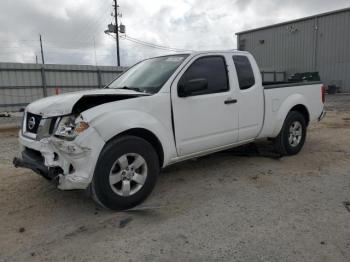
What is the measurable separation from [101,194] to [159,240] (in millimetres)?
813

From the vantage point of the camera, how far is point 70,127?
10.7ft

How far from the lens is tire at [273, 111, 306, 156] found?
5707 millimetres

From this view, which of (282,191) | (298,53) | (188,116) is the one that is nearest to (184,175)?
(188,116)

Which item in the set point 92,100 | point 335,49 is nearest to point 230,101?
point 92,100

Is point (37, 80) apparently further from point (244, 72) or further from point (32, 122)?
point (244, 72)

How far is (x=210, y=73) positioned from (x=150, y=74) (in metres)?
0.85

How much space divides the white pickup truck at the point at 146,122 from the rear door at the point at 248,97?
0.6 inches

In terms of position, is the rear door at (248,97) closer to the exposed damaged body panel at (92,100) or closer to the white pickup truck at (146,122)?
the white pickup truck at (146,122)

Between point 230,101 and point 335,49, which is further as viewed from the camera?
point 335,49

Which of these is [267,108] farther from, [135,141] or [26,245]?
[26,245]

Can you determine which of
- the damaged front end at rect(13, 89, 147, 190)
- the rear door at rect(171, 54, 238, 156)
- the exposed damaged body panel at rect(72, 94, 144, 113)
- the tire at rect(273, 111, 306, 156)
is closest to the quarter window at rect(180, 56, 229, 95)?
the rear door at rect(171, 54, 238, 156)

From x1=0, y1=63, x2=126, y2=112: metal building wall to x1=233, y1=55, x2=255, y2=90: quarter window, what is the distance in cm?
1272

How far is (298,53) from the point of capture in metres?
29.0

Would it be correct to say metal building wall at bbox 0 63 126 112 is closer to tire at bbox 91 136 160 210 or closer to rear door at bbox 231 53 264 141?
rear door at bbox 231 53 264 141
